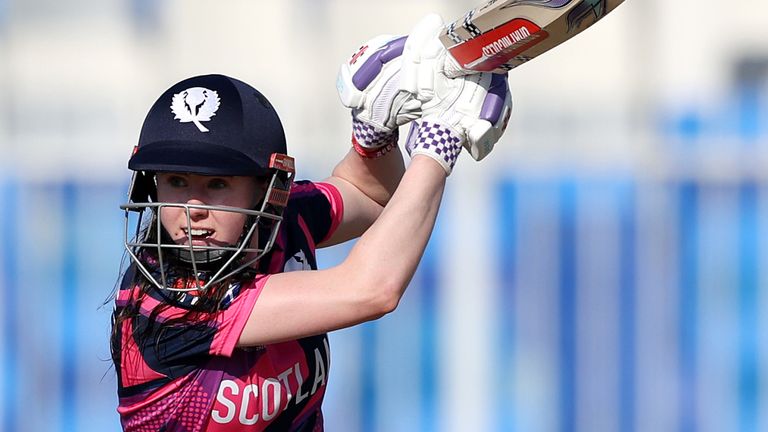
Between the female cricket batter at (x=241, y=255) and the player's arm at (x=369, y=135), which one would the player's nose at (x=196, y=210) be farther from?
the player's arm at (x=369, y=135)

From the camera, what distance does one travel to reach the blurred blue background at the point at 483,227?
4785mm

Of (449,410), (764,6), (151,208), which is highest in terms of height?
(764,6)

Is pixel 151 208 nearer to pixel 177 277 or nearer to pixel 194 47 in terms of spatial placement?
pixel 177 277

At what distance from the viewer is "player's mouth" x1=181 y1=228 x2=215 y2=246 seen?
2420 mm

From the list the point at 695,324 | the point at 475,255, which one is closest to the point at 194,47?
the point at 475,255

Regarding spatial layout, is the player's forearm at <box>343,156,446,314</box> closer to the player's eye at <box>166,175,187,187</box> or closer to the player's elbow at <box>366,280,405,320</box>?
the player's elbow at <box>366,280,405,320</box>

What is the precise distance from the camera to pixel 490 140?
2.54 metres

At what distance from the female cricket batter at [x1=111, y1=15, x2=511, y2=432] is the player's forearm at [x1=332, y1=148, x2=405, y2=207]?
370 mm

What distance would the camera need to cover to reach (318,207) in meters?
2.96

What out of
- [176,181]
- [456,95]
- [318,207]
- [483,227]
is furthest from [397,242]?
[483,227]

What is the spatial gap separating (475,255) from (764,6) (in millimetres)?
1729

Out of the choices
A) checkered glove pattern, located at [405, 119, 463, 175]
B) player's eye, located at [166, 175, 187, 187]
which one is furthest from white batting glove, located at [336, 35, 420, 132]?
player's eye, located at [166, 175, 187, 187]

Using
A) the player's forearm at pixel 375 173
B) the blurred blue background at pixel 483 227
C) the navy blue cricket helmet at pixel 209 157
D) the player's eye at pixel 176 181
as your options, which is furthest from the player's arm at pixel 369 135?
the blurred blue background at pixel 483 227

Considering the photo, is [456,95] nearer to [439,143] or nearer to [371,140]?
[439,143]
